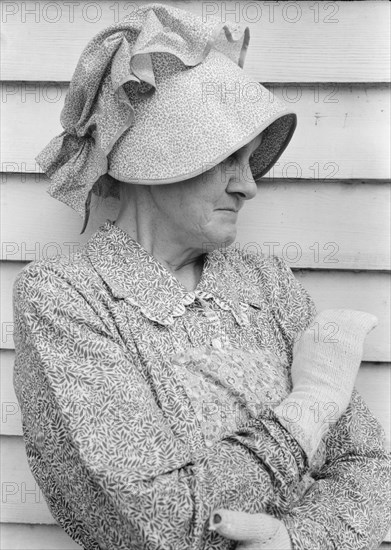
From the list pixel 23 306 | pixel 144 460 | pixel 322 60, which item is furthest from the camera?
pixel 322 60

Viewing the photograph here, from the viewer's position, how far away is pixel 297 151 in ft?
6.83

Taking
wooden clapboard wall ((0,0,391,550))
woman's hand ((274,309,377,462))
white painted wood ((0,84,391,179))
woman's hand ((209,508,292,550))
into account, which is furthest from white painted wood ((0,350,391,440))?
woman's hand ((209,508,292,550))

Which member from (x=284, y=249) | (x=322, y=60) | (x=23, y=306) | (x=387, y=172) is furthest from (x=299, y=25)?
(x=23, y=306)

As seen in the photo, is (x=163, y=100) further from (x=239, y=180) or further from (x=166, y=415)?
(x=166, y=415)

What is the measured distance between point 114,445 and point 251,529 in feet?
0.87

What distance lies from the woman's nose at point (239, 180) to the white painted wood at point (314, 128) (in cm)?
35

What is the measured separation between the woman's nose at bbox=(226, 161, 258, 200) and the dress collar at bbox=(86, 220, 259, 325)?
19 centimetres

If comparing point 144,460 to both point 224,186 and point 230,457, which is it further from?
point 224,186

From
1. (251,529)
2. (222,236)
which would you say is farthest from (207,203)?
(251,529)

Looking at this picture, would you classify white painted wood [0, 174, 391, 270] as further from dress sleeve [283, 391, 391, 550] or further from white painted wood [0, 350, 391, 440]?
dress sleeve [283, 391, 391, 550]

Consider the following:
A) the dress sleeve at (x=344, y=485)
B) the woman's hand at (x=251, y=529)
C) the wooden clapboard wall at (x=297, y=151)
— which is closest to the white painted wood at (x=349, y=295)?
the wooden clapboard wall at (x=297, y=151)

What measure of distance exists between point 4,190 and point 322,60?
0.86 m

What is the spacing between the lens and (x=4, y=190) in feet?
6.84

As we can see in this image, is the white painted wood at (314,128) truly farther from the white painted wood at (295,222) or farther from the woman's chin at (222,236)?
the woman's chin at (222,236)
